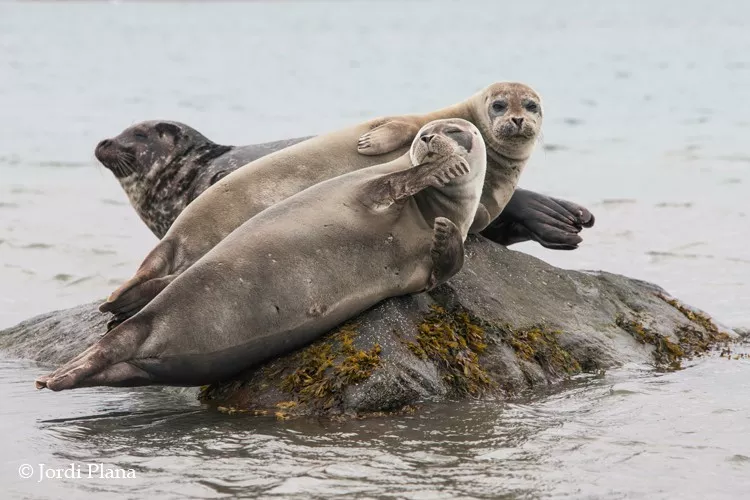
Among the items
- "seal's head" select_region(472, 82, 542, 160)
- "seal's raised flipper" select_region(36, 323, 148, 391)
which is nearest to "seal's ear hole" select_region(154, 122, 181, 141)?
"seal's head" select_region(472, 82, 542, 160)

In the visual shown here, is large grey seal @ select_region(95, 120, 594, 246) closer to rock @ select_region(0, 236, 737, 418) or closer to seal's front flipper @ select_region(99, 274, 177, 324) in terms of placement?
rock @ select_region(0, 236, 737, 418)

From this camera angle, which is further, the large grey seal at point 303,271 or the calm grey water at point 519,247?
the large grey seal at point 303,271

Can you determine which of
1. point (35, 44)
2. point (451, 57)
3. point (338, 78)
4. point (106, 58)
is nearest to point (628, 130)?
point (338, 78)

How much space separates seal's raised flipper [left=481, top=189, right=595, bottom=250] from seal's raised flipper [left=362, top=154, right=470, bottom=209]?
Answer: 1733 millimetres

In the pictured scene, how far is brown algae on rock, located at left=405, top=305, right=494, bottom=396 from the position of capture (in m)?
5.82

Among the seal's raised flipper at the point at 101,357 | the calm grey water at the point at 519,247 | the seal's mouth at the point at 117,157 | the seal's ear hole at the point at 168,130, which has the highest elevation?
the seal's ear hole at the point at 168,130

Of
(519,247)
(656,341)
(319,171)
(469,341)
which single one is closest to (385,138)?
(319,171)

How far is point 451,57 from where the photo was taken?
148ft

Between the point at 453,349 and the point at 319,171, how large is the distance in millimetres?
1345

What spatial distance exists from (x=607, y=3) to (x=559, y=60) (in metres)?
61.1

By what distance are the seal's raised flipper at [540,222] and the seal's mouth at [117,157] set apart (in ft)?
8.22

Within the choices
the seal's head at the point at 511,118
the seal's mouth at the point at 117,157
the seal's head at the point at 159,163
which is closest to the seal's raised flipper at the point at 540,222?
the seal's head at the point at 511,118

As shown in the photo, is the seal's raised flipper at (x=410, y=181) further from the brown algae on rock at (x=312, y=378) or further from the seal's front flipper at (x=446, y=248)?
the brown algae on rock at (x=312, y=378)

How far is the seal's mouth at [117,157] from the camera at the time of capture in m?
8.27
